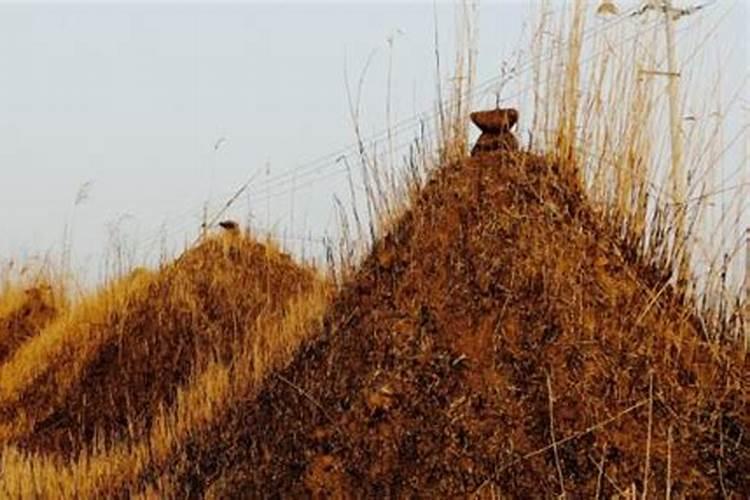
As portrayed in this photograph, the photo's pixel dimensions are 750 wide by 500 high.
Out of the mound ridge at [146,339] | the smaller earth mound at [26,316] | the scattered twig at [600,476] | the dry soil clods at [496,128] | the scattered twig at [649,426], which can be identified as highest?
the dry soil clods at [496,128]

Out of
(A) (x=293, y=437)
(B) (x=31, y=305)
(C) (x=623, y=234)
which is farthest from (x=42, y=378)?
(C) (x=623, y=234)

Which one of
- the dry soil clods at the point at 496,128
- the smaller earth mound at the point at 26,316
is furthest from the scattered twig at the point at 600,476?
the smaller earth mound at the point at 26,316

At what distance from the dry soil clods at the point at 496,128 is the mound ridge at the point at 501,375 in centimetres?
7

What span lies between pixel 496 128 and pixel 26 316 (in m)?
7.40

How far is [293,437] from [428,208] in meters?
1.10

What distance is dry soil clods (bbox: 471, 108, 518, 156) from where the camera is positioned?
502 cm

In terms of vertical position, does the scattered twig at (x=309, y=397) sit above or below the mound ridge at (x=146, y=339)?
above

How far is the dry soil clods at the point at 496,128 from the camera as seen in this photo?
5.02m

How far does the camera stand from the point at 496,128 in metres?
5.06

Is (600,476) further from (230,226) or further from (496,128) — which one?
(230,226)

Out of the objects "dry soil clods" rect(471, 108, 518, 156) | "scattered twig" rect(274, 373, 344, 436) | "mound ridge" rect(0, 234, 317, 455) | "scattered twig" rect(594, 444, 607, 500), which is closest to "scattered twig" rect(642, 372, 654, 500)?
"scattered twig" rect(594, 444, 607, 500)

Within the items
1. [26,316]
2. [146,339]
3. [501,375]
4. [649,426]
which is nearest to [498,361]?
[501,375]

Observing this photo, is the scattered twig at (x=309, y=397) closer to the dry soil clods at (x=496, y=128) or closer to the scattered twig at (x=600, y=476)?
the scattered twig at (x=600, y=476)

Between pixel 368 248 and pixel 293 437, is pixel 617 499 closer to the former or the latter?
pixel 293 437
